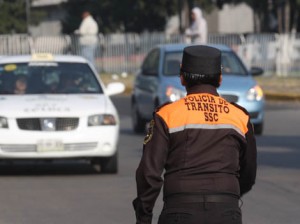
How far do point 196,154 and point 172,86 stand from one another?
1333cm

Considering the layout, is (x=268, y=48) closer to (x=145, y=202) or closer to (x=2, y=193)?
(x=2, y=193)

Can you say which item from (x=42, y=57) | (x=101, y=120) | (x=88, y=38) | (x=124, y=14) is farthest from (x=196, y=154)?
(x=124, y=14)

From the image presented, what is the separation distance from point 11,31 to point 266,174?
46074mm

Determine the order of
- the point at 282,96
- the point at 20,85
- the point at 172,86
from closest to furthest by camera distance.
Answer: the point at 20,85 → the point at 172,86 → the point at 282,96

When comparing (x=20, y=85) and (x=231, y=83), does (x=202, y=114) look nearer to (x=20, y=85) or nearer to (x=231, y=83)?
(x=20, y=85)

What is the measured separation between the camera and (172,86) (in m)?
18.5

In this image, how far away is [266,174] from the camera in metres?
13.4

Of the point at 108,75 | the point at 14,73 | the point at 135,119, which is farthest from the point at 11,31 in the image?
the point at 14,73

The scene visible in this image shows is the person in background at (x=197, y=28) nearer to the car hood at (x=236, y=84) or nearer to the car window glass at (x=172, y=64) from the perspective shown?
the car window glass at (x=172, y=64)

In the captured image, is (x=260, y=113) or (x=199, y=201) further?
(x=260, y=113)

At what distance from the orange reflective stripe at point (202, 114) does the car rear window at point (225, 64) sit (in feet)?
Result: 45.5

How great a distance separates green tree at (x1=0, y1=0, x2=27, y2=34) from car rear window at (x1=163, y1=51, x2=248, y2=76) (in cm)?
3843

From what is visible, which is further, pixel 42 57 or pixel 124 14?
pixel 124 14

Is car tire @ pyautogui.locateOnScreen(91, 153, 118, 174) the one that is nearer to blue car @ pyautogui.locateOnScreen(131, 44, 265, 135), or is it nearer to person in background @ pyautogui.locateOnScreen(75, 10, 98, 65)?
blue car @ pyautogui.locateOnScreen(131, 44, 265, 135)
